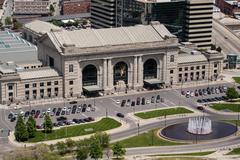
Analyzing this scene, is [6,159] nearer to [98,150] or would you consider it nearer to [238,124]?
[98,150]

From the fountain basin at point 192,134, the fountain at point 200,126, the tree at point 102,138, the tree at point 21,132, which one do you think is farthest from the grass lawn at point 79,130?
the fountain at point 200,126

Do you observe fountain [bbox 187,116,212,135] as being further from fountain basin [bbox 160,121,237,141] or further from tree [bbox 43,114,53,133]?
tree [bbox 43,114,53,133]

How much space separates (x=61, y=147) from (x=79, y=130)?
2139cm

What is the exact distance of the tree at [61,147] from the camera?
530ft

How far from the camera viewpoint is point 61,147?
16162 centimetres

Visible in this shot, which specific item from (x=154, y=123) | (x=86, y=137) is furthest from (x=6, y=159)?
(x=154, y=123)

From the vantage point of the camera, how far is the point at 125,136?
179625 millimetres

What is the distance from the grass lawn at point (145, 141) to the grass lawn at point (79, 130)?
1109cm

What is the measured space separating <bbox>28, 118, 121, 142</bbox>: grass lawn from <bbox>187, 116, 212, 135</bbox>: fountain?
2077 cm

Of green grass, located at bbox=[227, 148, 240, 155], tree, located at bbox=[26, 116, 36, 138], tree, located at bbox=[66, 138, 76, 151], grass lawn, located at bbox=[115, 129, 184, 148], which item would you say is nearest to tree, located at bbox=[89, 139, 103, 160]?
tree, located at bbox=[66, 138, 76, 151]

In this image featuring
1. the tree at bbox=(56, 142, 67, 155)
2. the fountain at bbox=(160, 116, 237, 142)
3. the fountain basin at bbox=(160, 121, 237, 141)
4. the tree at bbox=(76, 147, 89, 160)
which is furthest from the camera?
the fountain at bbox=(160, 116, 237, 142)

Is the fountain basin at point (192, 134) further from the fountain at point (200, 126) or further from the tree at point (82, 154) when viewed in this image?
the tree at point (82, 154)

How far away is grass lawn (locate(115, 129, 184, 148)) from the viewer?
173 meters

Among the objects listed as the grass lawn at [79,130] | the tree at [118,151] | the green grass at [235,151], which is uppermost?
the tree at [118,151]
